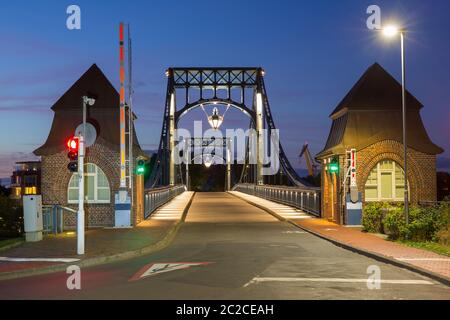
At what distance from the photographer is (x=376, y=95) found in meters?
31.1

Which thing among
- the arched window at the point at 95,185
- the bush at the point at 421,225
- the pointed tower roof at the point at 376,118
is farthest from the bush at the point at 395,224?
the arched window at the point at 95,185

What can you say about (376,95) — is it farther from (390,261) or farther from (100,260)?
(100,260)

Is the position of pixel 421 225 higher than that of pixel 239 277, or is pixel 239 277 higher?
pixel 421 225

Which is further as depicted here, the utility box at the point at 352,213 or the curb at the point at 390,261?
the utility box at the point at 352,213

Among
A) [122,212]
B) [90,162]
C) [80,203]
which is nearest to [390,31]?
[80,203]

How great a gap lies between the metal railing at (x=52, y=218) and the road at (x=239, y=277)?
5.58 m

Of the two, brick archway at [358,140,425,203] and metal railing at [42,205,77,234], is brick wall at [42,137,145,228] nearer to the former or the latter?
metal railing at [42,205,77,234]

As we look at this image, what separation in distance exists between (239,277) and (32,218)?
10.0m

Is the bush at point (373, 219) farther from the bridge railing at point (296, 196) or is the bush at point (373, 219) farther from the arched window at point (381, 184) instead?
the bridge railing at point (296, 196)

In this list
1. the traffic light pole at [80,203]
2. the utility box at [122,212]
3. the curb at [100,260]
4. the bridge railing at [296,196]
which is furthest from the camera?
the bridge railing at [296,196]

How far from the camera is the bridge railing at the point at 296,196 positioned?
115 feet
